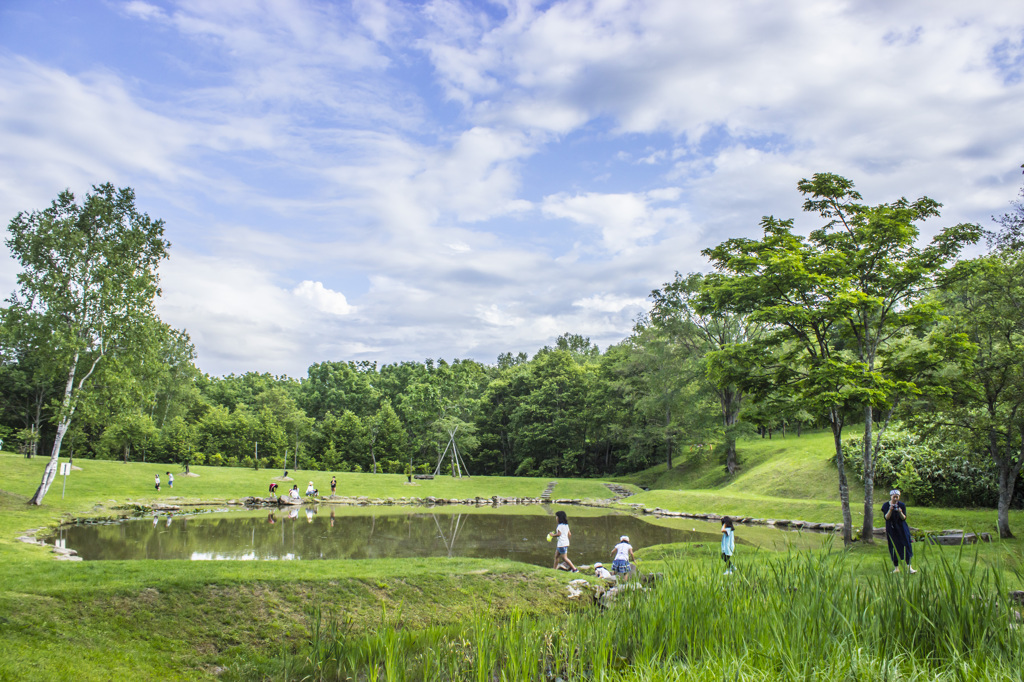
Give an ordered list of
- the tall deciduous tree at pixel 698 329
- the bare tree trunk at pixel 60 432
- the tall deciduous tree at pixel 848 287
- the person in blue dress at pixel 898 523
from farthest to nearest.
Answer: the tall deciduous tree at pixel 698 329, the bare tree trunk at pixel 60 432, the tall deciduous tree at pixel 848 287, the person in blue dress at pixel 898 523

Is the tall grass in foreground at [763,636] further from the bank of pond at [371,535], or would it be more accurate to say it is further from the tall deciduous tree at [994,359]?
the tall deciduous tree at [994,359]

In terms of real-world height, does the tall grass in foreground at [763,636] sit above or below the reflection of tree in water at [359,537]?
above

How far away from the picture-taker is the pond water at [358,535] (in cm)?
1689

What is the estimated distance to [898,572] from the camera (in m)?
4.85

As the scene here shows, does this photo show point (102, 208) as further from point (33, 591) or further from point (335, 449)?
point (335, 449)

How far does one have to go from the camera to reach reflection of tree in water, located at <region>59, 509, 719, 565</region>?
55.3 ft

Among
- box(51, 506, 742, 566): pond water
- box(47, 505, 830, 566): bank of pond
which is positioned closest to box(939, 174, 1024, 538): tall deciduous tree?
box(47, 505, 830, 566): bank of pond

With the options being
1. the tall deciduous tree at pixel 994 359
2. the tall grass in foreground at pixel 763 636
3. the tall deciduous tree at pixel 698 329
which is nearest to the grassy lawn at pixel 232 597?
the tall grass in foreground at pixel 763 636

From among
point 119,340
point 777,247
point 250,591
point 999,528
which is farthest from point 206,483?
point 999,528

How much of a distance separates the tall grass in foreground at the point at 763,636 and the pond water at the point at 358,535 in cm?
1007

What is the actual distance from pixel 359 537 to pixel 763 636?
60.7 ft

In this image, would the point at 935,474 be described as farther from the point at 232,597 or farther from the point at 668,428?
the point at 232,597

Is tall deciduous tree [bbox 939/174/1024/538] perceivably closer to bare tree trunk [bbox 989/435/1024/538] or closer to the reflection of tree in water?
bare tree trunk [bbox 989/435/1024/538]

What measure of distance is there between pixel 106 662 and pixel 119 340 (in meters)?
22.0
